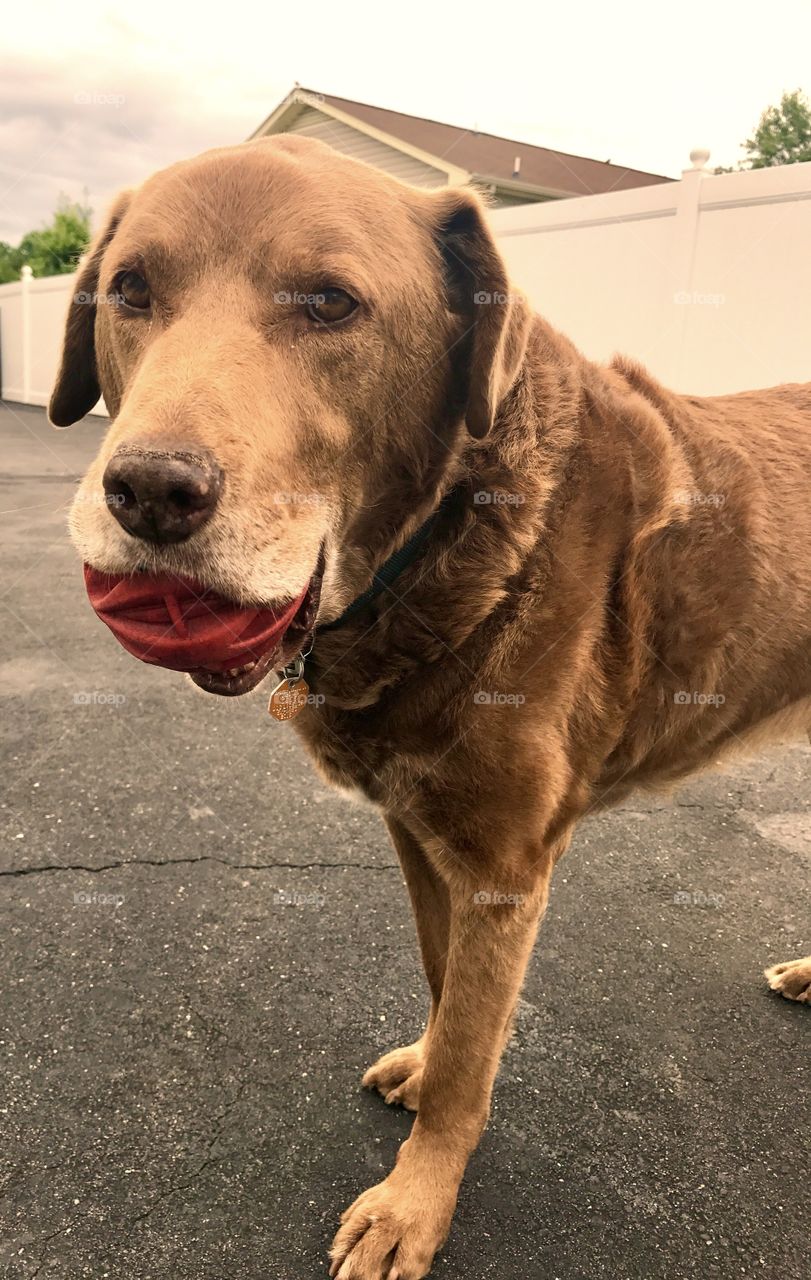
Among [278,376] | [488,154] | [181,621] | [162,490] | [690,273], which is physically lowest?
[181,621]

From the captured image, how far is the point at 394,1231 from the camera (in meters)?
1.79

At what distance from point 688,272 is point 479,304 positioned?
6.70 meters

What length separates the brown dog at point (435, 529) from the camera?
1.49 m

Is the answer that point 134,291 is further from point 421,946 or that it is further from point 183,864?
point 183,864

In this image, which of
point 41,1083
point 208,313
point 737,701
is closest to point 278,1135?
point 41,1083

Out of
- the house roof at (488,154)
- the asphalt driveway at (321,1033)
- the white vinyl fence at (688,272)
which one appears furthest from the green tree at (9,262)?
the asphalt driveway at (321,1033)

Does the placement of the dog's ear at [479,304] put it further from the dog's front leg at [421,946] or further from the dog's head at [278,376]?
the dog's front leg at [421,946]

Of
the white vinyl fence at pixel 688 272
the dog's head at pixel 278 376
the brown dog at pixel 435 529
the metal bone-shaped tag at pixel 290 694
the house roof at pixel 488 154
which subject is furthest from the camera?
the house roof at pixel 488 154

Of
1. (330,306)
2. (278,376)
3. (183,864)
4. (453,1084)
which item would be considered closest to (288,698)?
(278,376)

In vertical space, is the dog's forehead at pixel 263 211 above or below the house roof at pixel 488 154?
below

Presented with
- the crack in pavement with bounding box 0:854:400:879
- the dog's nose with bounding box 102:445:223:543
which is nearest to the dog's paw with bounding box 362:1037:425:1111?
the crack in pavement with bounding box 0:854:400:879

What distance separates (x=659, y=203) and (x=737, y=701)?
7.05 metres

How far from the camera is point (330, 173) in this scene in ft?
5.51

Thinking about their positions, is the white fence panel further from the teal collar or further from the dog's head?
the teal collar
